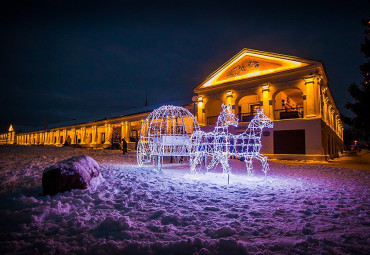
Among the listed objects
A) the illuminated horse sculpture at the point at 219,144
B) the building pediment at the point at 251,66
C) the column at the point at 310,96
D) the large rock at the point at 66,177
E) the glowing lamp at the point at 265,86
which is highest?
the building pediment at the point at 251,66

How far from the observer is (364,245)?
2.34 meters

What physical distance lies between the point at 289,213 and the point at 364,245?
1209mm

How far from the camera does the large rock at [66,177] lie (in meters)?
4.18

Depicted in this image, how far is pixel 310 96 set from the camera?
687 inches

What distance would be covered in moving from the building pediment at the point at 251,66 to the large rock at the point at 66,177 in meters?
19.1

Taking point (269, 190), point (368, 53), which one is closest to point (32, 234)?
point (269, 190)

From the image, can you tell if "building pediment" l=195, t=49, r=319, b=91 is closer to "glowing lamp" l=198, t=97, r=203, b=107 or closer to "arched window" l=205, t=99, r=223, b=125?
"glowing lamp" l=198, t=97, r=203, b=107

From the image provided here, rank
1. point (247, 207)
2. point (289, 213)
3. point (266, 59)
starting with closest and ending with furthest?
1. point (289, 213)
2. point (247, 207)
3. point (266, 59)

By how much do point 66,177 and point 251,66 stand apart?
20620 millimetres

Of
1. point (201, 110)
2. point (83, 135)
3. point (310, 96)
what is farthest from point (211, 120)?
point (83, 135)

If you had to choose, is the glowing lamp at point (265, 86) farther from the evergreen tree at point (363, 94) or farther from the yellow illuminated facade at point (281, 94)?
the evergreen tree at point (363, 94)

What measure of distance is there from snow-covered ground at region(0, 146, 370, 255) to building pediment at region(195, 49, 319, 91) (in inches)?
648

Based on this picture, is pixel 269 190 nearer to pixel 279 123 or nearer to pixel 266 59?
pixel 279 123

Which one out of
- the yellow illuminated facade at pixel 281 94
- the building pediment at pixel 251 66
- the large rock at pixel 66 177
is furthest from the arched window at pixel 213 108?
the large rock at pixel 66 177
